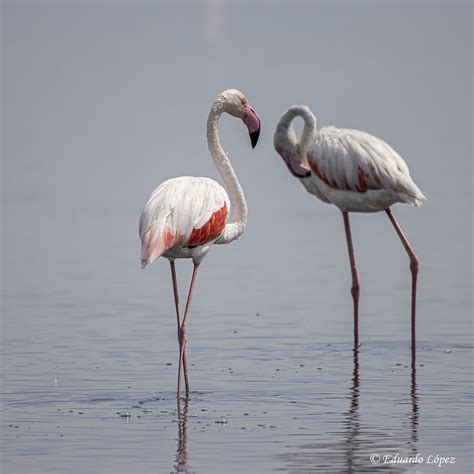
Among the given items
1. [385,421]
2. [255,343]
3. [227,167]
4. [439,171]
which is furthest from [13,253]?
[439,171]

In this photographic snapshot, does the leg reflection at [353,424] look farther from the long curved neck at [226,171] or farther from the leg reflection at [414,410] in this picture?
the long curved neck at [226,171]

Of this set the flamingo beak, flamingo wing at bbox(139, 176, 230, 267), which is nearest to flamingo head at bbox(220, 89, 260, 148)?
the flamingo beak

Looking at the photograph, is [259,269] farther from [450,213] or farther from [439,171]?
[439,171]

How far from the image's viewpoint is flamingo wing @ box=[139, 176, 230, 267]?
843cm

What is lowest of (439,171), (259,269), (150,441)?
(150,441)

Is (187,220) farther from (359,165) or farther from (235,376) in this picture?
(359,165)

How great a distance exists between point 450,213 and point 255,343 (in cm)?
1083

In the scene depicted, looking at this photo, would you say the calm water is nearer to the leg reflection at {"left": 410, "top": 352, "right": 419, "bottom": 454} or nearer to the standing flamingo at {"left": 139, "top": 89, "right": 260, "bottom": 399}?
the leg reflection at {"left": 410, "top": 352, "right": 419, "bottom": 454}

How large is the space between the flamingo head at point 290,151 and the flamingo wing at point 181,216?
302 cm

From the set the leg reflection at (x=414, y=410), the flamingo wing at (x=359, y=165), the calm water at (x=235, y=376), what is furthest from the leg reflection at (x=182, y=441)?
the flamingo wing at (x=359, y=165)

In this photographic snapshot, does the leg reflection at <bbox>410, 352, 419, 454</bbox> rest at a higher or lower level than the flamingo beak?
lower

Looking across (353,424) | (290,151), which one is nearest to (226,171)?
(353,424)

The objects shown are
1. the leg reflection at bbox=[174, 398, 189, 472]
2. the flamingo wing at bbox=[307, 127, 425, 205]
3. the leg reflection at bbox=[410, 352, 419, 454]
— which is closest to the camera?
the leg reflection at bbox=[174, 398, 189, 472]

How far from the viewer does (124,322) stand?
11.7 meters
